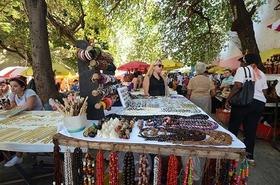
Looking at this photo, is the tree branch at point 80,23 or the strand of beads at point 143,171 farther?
the tree branch at point 80,23

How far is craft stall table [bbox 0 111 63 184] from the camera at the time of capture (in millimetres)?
2393

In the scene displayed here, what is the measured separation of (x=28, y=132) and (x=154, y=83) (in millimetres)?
2609

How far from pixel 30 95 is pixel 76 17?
33.3 feet

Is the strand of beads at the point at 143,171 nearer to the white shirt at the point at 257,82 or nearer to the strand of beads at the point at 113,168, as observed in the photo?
the strand of beads at the point at 113,168

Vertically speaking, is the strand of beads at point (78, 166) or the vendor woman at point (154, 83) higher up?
the vendor woman at point (154, 83)

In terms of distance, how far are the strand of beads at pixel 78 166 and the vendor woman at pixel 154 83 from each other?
2.75 meters

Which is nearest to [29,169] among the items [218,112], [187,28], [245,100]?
[245,100]

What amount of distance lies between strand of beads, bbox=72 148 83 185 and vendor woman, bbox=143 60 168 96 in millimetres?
2751

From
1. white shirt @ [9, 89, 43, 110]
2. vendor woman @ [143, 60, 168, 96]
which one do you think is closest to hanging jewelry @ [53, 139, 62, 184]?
white shirt @ [9, 89, 43, 110]

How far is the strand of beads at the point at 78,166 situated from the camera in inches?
86.7

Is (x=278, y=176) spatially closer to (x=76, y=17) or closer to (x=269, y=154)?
(x=269, y=154)

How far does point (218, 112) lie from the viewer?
781cm

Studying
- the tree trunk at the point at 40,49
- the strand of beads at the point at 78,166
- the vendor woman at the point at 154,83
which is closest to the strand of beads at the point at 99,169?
the strand of beads at the point at 78,166

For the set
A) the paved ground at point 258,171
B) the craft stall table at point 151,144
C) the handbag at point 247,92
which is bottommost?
the paved ground at point 258,171
